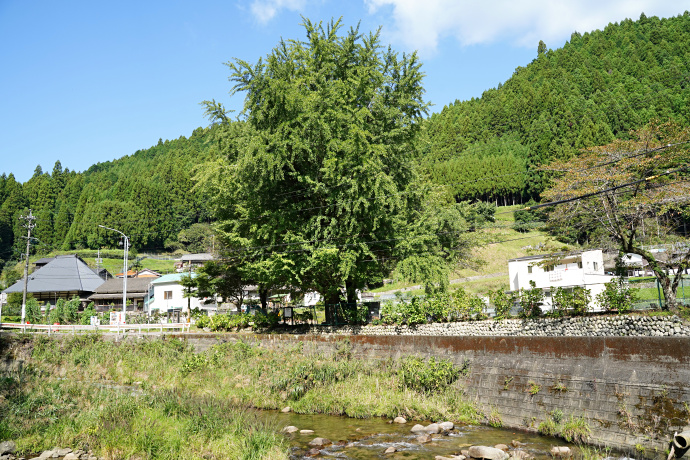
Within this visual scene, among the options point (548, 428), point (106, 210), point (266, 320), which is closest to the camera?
point (548, 428)

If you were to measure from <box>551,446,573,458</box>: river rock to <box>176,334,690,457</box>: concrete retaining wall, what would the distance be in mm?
831

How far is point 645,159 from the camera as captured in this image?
21062 mm

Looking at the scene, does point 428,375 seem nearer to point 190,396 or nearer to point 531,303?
point 531,303

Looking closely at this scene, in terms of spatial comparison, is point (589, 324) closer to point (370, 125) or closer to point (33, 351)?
point (370, 125)

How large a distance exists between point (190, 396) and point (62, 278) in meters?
51.9

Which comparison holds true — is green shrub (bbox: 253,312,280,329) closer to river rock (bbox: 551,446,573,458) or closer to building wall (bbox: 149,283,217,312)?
river rock (bbox: 551,446,573,458)

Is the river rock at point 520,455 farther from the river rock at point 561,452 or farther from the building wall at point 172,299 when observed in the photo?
the building wall at point 172,299

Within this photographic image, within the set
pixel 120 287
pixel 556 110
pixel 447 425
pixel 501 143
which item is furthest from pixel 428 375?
pixel 501 143

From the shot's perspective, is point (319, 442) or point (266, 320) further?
point (266, 320)

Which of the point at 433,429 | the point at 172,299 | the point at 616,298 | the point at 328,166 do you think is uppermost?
the point at 328,166

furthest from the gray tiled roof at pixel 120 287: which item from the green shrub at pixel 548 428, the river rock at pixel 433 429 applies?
the green shrub at pixel 548 428

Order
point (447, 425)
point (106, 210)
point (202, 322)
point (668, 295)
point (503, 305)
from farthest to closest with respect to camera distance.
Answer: point (106, 210), point (202, 322), point (503, 305), point (668, 295), point (447, 425)

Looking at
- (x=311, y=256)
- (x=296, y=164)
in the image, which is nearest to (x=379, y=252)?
(x=311, y=256)

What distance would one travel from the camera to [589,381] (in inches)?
496
